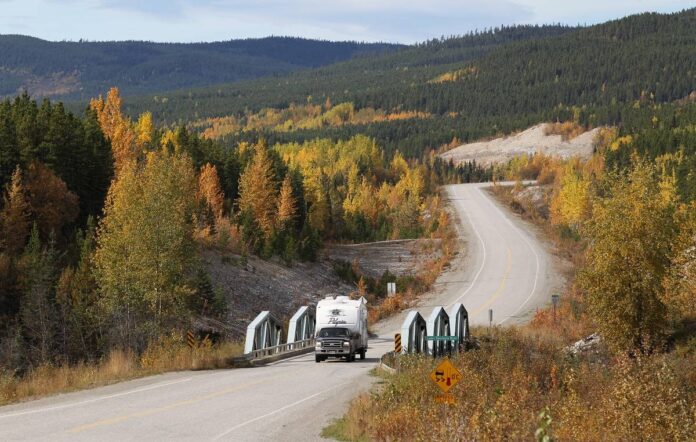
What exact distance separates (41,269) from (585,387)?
34.7 metres

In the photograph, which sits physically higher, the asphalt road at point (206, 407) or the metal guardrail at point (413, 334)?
the asphalt road at point (206, 407)

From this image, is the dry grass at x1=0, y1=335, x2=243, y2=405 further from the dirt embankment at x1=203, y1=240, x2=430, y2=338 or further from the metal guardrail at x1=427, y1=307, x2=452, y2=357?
the dirt embankment at x1=203, y1=240, x2=430, y2=338

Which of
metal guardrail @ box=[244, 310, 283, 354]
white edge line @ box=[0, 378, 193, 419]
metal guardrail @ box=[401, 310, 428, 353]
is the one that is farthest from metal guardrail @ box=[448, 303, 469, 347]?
white edge line @ box=[0, 378, 193, 419]

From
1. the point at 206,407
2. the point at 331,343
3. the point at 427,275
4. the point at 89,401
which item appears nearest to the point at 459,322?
the point at 331,343

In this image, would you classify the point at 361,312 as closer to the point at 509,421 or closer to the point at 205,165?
the point at 509,421

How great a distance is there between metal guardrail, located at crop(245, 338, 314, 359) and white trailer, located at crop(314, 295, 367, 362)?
6.23ft

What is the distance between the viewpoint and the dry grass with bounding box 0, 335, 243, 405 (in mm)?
21844

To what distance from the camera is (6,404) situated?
2020 centimetres

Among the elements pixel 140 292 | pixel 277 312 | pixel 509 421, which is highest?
pixel 509 421

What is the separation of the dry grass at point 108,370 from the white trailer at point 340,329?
3.58 meters

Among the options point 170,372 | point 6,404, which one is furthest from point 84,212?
point 6,404

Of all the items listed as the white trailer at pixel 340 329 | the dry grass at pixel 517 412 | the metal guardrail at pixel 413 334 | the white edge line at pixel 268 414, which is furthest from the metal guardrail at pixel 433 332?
the dry grass at pixel 517 412

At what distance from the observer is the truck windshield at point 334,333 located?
121ft

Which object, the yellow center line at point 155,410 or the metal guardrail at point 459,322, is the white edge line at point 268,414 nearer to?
the yellow center line at point 155,410
